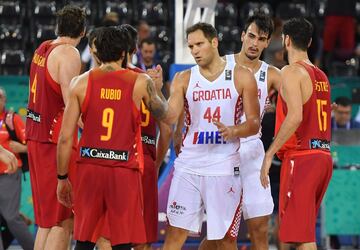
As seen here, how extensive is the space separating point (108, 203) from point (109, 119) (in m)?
0.66

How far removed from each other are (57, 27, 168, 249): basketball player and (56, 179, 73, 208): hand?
0.30 m

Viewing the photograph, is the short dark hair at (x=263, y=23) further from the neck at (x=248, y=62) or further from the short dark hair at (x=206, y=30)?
the short dark hair at (x=206, y=30)

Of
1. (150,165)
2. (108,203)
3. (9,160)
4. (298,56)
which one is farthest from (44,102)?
(298,56)

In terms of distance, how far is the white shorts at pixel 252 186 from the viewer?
9.03 metres

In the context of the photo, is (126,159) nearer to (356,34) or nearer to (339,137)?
(339,137)

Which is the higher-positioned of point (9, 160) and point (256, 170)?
point (9, 160)

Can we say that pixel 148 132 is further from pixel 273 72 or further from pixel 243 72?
pixel 273 72

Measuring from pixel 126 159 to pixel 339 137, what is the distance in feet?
22.7

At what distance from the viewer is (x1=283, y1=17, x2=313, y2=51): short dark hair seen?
8705 millimetres

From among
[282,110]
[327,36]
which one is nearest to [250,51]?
[282,110]

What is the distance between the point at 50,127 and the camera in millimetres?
8617

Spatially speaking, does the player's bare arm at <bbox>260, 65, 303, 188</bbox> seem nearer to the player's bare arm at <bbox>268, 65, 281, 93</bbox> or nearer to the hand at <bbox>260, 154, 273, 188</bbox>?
the hand at <bbox>260, 154, 273, 188</bbox>

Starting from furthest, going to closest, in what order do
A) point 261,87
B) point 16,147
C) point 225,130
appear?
point 16,147
point 261,87
point 225,130

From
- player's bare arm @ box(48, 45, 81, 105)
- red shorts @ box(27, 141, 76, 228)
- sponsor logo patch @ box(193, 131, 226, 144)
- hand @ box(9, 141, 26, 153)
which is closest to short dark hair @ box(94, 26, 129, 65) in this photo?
player's bare arm @ box(48, 45, 81, 105)
